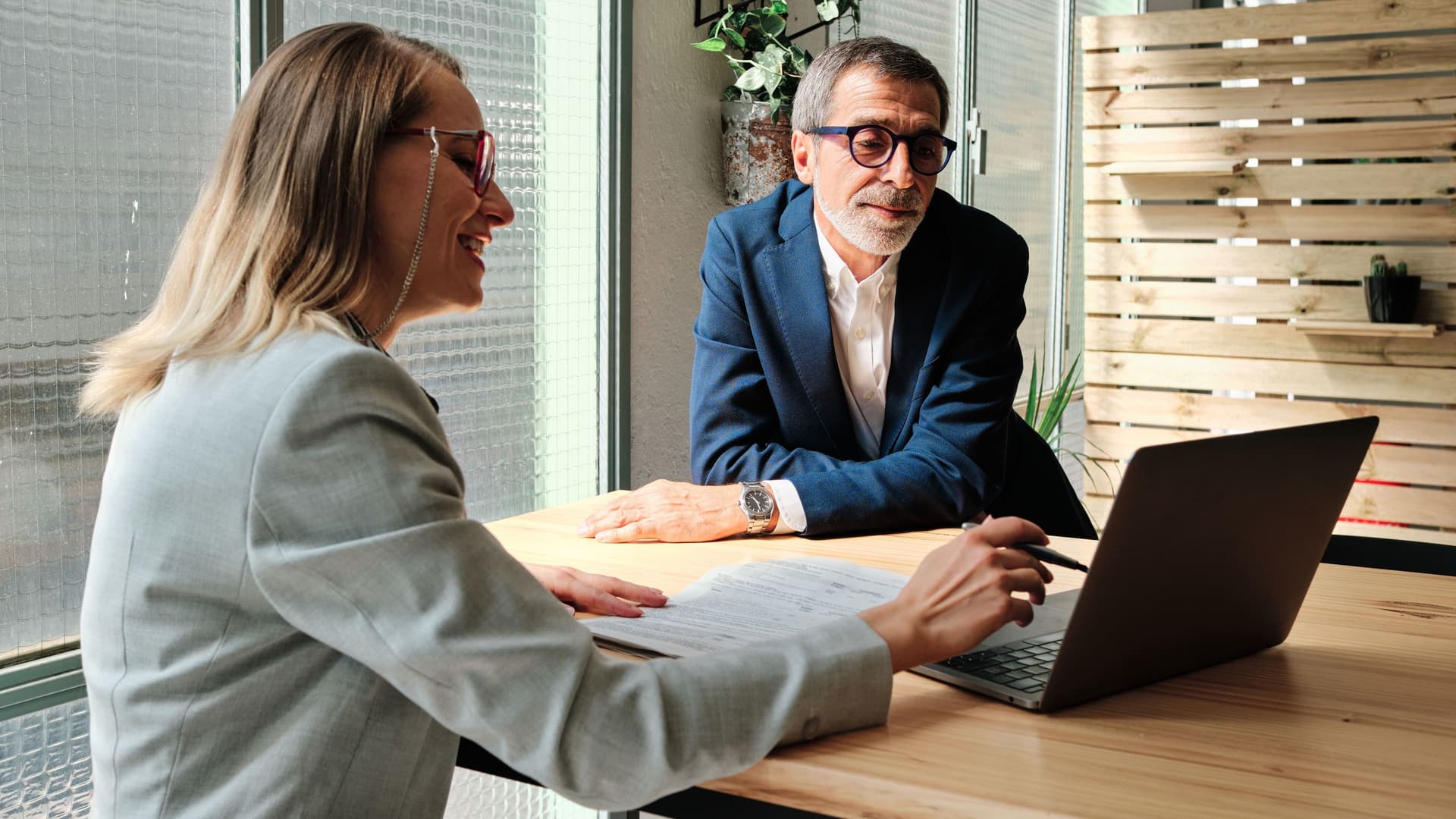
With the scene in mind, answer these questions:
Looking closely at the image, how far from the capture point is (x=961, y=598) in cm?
110

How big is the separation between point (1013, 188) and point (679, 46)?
2556 millimetres

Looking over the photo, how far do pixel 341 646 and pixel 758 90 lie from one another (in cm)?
232

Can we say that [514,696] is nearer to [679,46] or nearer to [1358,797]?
[1358,797]

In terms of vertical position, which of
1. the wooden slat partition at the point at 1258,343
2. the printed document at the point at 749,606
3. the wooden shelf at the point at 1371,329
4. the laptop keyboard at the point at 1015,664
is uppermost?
the wooden shelf at the point at 1371,329

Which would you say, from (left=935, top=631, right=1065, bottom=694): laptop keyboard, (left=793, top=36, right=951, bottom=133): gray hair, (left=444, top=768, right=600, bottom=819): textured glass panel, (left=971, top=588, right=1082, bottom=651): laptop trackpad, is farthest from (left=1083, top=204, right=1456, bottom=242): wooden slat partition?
(left=935, top=631, right=1065, bottom=694): laptop keyboard

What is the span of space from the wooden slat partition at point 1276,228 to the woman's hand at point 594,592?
3572 millimetres

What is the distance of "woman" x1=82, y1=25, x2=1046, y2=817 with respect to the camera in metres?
0.88

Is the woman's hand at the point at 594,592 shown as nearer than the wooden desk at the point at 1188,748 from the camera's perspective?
No

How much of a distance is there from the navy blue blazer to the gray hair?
0.59 feet

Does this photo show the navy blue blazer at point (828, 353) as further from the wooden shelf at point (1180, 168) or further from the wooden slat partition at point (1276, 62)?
the wooden slat partition at point (1276, 62)

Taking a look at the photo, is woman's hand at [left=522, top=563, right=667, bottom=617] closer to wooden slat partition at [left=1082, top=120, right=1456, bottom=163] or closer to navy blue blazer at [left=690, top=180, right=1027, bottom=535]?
navy blue blazer at [left=690, top=180, right=1027, bottom=535]

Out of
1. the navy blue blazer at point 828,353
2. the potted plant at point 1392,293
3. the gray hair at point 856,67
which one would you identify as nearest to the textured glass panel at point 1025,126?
the potted plant at point 1392,293

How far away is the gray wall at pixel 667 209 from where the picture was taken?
115 inches

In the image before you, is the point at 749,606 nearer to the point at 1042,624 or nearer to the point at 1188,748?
the point at 1042,624
